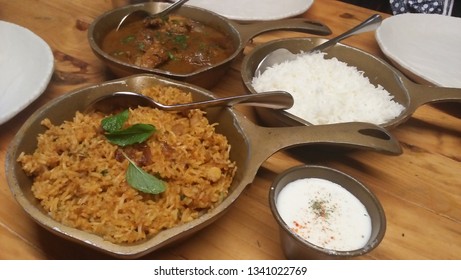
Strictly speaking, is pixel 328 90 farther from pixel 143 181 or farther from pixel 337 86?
pixel 143 181

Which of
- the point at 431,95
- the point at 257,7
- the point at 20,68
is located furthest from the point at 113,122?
the point at 257,7

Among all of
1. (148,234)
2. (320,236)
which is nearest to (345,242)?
(320,236)

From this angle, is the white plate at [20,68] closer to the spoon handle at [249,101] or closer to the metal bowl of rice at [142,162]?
the metal bowl of rice at [142,162]

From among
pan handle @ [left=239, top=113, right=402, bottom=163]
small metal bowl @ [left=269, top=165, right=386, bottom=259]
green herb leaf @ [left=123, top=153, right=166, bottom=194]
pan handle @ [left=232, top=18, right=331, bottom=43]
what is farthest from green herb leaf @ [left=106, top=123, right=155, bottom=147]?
pan handle @ [left=232, top=18, right=331, bottom=43]

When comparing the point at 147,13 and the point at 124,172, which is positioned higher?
the point at 147,13

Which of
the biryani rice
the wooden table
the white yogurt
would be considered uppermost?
the biryani rice

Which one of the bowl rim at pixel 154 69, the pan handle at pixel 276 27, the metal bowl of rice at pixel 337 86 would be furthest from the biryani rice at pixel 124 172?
the pan handle at pixel 276 27

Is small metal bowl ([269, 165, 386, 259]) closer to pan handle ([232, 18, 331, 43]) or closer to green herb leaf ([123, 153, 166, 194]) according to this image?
green herb leaf ([123, 153, 166, 194])
